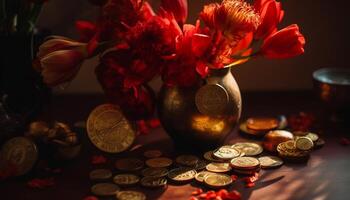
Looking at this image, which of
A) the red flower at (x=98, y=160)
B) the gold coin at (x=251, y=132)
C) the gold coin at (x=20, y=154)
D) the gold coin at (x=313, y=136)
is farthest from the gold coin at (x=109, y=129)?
the gold coin at (x=313, y=136)

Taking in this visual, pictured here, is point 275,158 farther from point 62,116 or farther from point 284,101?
point 62,116

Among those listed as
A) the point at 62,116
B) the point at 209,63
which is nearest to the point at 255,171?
the point at 209,63

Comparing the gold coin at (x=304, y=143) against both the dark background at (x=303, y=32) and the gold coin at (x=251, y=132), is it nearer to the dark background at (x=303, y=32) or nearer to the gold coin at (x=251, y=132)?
the gold coin at (x=251, y=132)

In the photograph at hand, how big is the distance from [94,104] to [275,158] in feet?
1.56

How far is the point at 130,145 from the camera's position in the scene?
1.06 m

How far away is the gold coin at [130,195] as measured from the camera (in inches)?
35.1

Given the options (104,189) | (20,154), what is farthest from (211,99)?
(20,154)

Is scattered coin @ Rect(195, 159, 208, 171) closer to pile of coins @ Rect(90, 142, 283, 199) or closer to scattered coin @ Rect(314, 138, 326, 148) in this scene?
pile of coins @ Rect(90, 142, 283, 199)

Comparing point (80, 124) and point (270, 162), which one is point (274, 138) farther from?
point (80, 124)

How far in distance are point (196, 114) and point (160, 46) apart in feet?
0.46

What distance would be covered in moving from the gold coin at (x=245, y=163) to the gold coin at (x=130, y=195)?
177 mm

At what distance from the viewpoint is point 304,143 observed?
103 cm

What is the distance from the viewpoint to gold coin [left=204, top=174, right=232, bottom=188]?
0.92m

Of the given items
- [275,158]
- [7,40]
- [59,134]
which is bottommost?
[275,158]
